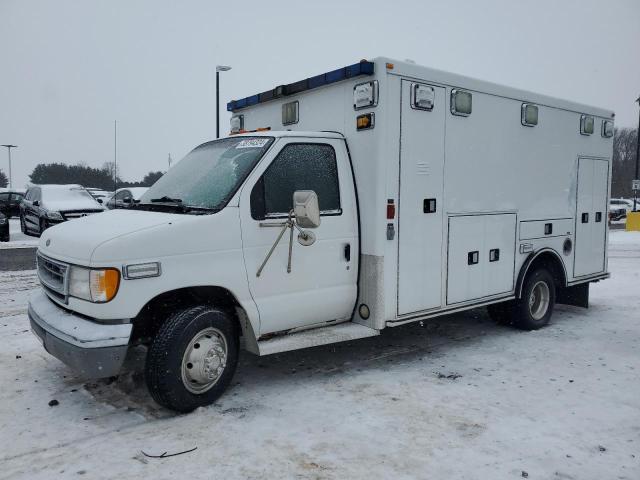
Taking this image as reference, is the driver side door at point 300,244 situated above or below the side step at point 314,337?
above

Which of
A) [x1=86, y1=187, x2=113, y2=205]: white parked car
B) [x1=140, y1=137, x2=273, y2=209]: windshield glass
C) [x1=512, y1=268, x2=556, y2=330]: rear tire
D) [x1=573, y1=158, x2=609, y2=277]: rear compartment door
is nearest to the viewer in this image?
[x1=140, y1=137, x2=273, y2=209]: windshield glass

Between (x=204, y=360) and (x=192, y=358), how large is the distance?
0.11 m

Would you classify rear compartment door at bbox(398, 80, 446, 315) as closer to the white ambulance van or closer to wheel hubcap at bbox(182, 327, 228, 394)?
the white ambulance van

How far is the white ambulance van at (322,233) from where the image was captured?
4207 millimetres

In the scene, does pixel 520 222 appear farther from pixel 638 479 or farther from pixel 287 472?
pixel 287 472

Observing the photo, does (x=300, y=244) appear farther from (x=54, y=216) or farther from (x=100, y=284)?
(x=54, y=216)

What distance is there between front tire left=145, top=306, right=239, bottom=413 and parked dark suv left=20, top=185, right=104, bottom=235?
12.7 metres

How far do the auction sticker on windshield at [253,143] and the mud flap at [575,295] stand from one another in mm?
5555

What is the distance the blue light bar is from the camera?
5.17 metres

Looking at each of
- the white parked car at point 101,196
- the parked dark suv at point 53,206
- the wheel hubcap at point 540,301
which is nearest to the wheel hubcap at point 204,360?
the wheel hubcap at point 540,301

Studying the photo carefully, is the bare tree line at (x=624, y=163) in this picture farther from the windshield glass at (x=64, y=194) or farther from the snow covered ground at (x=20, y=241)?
the snow covered ground at (x=20, y=241)

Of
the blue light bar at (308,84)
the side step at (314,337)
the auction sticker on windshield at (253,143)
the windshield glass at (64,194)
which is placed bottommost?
the side step at (314,337)

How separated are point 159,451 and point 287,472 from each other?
0.92 metres

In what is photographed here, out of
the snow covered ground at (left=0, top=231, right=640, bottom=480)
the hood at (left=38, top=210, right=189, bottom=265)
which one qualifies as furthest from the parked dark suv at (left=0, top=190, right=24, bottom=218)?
the hood at (left=38, top=210, right=189, bottom=265)
